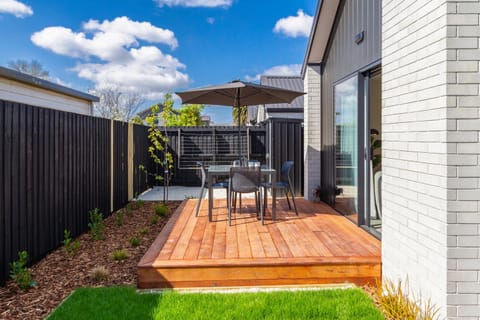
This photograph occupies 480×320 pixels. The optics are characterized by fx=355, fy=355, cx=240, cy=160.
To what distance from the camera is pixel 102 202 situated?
589 centimetres

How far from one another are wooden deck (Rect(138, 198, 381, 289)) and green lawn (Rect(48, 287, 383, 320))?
20 cm

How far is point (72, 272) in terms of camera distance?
3568 mm

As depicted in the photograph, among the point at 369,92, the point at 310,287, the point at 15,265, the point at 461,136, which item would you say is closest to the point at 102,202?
the point at 15,265

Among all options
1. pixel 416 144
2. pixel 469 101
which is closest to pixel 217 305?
pixel 416 144

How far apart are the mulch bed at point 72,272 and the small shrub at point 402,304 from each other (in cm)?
219

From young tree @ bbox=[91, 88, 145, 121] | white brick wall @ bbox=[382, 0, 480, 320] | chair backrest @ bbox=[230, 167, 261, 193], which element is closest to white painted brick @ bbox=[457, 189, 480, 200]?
white brick wall @ bbox=[382, 0, 480, 320]

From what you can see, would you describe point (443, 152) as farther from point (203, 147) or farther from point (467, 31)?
point (203, 147)

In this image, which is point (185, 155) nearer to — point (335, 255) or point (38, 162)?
point (38, 162)

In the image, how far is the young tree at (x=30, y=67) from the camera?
1874cm

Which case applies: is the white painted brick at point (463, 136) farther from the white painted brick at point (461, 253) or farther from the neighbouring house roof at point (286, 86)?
the neighbouring house roof at point (286, 86)

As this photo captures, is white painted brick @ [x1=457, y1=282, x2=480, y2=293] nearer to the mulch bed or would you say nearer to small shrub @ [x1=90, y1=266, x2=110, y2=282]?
the mulch bed

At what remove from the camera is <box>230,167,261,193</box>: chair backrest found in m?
4.68

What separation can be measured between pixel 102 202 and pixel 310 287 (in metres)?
4.00

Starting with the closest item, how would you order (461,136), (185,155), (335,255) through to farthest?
(461,136)
(335,255)
(185,155)
